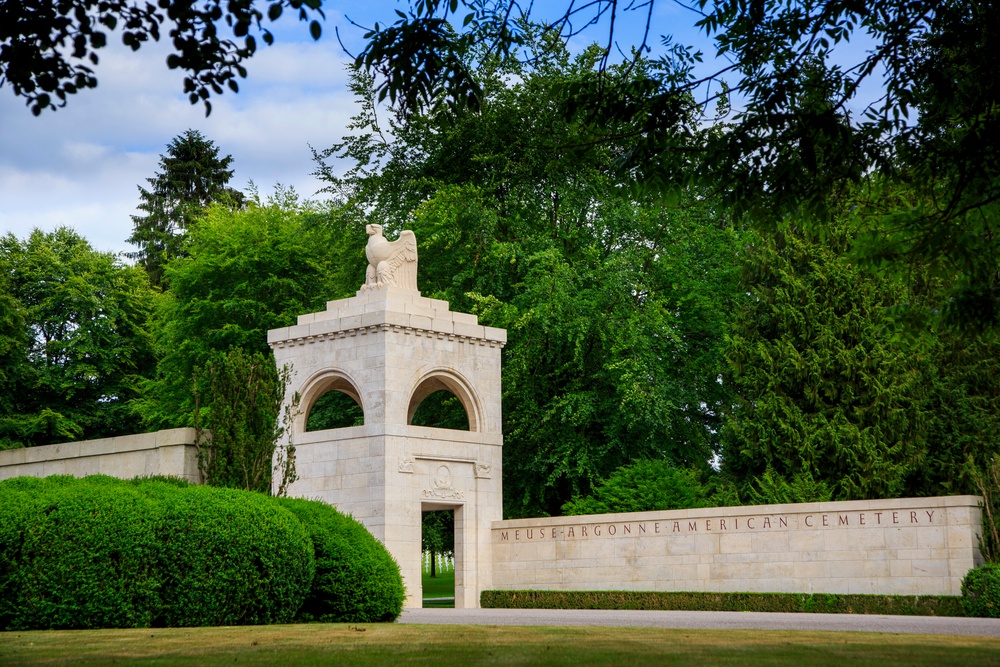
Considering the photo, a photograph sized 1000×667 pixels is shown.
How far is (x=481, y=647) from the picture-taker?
1169 cm

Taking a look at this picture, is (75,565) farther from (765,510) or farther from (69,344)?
(69,344)

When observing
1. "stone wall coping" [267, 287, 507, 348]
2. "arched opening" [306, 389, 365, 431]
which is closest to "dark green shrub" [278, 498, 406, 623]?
"stone wall coping" [267, 287, 507, 348]

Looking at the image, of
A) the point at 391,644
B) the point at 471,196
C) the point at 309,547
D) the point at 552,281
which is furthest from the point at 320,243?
the point at 391,644

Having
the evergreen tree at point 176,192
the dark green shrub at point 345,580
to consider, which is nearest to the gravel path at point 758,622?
the dark green shrub at point 345,580

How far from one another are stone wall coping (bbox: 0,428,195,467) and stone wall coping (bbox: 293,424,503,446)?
5377 mm

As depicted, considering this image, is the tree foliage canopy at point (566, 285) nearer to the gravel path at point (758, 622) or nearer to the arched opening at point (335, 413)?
the arched opening at point (335, 413)

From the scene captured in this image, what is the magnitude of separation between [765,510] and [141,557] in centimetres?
1391

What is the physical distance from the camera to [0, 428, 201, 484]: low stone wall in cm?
2114

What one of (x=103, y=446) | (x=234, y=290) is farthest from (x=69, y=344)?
(x=103, y=446)

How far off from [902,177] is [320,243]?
117 ft

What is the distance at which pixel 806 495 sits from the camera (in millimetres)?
28391

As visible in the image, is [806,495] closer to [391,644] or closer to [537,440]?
[537,440]

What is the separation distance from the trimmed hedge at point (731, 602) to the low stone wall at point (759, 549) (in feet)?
1.98

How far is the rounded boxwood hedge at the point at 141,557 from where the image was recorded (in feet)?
46.5
